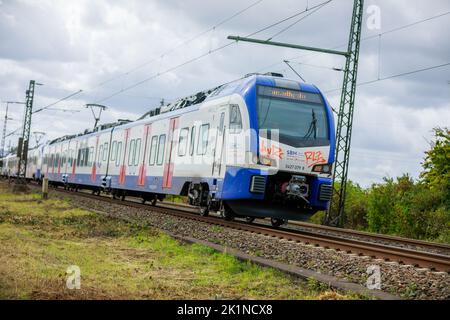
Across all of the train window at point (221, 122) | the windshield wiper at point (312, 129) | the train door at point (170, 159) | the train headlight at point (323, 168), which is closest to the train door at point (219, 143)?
the train window at point (221, 122)

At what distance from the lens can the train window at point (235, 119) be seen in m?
14.7

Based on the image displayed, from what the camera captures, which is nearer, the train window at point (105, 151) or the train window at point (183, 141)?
the train window at point (183, 141)

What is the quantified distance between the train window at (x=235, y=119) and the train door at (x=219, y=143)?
0.48 m

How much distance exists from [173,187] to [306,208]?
5195 mm

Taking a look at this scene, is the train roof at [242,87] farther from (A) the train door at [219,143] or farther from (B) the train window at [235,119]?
(A) the train door at [219,143]

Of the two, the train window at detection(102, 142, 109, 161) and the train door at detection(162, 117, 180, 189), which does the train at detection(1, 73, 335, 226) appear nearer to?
the train door at detection(162, 117, 180, 189)

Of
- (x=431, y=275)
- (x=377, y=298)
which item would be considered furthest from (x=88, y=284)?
(x=431, y=275)

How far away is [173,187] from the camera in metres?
19.0

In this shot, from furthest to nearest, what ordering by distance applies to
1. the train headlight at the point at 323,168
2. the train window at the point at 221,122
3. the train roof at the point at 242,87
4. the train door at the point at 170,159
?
the train door at the point at 170,159
the train window at the point at 221,122
the train roof at the point at 242,87
the train headlight at the point at 323,168

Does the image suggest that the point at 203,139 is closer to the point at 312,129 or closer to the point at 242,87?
the point at 242,87

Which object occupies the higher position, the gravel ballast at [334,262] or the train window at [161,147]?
the train window at [161,147]

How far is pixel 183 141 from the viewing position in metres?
18.7

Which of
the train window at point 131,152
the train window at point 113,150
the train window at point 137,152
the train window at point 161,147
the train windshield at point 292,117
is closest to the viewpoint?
the train windshield at point 292,117
